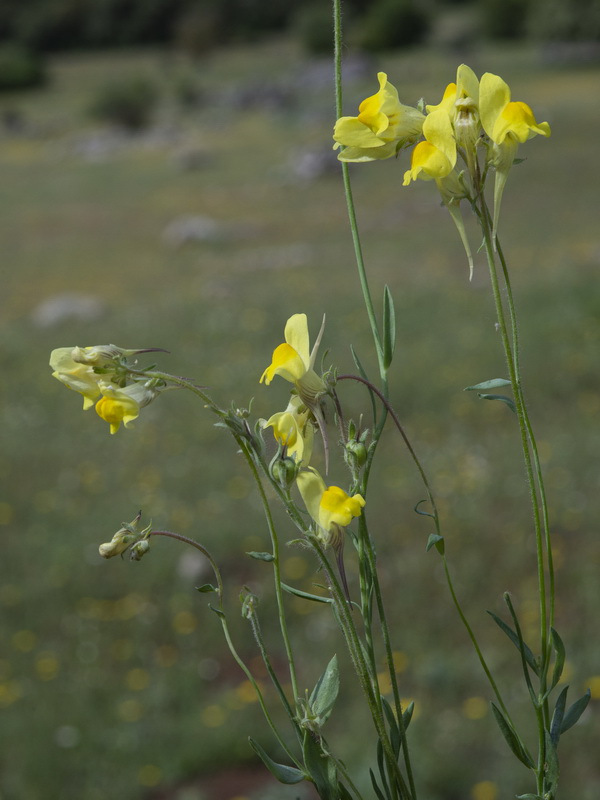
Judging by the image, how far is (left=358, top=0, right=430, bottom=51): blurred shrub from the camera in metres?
27.1

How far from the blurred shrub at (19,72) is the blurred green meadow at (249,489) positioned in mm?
18565

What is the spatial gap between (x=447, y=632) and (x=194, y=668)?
31.1 inches

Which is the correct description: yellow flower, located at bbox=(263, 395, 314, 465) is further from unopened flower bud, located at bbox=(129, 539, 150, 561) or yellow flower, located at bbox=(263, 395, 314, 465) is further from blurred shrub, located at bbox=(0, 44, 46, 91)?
blurred shrub, located at bbox=(0, 44, 46, 91)

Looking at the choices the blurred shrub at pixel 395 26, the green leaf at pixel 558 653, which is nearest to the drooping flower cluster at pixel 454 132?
the green leaf at pixel 558 653

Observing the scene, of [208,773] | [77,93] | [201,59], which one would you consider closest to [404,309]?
[208,773]

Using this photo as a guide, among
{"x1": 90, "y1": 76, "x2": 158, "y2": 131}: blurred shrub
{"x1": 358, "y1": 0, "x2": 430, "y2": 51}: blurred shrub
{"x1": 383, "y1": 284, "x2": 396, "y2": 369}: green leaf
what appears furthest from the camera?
{"x1": 358, "y1": 0, "x2": 430, "y2": 51}: blurred shrub

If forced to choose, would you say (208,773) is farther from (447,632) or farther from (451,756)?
(447,632)

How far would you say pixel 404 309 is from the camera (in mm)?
6602

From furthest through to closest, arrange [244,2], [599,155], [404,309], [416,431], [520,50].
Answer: [244,2], [520,50], [599,155], [404,309], [416,431]

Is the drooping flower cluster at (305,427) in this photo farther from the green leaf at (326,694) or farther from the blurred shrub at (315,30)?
the blurred shrub at (315,30)

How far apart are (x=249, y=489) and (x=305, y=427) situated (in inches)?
142

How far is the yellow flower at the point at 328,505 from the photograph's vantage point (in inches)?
20.9

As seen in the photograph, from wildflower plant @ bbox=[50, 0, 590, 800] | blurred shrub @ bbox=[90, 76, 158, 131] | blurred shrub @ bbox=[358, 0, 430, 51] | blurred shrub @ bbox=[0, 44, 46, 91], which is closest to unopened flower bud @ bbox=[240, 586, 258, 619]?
wildflower plant @ bbox=[50, 0, 590, 800]

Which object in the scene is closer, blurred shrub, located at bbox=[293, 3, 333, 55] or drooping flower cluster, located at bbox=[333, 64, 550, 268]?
drooping flower cluster, located at bbox=[333, 64, 550, 268]
